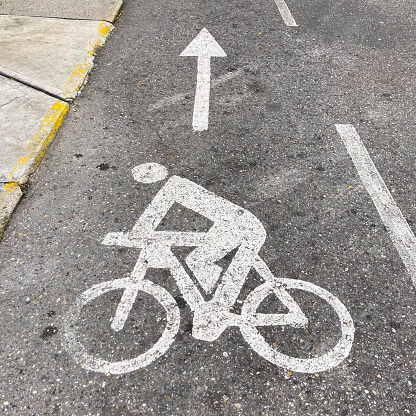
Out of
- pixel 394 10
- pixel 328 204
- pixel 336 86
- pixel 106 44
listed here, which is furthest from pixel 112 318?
pixel 394 10

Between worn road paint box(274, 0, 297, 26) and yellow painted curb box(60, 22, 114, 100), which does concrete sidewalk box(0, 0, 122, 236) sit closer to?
yellow painted curb box(60, 22, 114, 100)

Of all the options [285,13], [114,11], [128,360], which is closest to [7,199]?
[128,360]

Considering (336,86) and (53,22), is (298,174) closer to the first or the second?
(336,86)

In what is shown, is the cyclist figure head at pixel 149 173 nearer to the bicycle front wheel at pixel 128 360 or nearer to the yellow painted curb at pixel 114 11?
the bicycle front wheel at pixel 128 360

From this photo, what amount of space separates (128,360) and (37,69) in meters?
4.40

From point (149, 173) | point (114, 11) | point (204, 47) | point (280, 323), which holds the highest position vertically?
point (114, 11)

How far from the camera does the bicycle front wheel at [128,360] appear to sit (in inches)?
101

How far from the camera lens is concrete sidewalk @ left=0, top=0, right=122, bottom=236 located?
13.5ft

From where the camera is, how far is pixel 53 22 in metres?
6.58

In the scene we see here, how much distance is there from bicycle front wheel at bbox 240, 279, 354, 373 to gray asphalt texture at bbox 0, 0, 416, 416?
0.19 ft

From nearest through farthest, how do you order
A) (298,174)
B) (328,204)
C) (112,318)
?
(112,318) < (328,204) < (298,174)

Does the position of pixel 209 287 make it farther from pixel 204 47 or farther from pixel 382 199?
pixel 204 47

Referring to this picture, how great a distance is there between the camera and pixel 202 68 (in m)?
5.63

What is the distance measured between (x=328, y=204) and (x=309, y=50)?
3435 millimetres
